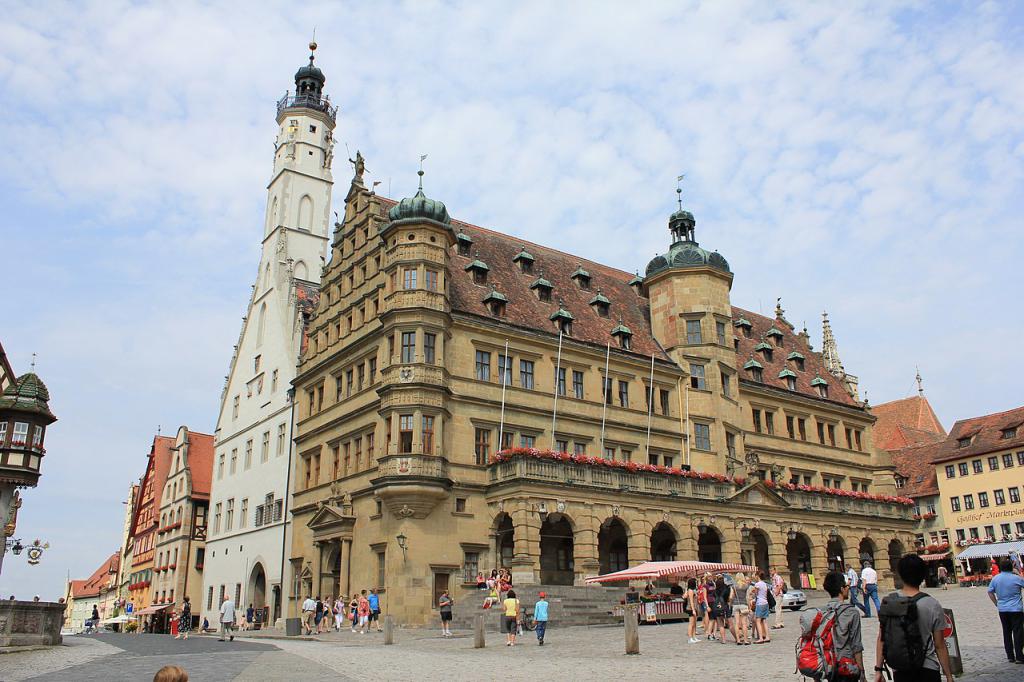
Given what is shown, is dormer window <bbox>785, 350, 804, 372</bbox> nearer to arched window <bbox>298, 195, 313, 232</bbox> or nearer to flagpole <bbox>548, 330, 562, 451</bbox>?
flagpole <bbox>548, 330, 562, 451</bbox>

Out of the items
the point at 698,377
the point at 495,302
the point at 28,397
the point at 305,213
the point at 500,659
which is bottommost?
the point at 500,659

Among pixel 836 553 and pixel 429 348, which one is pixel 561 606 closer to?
pixel 429 348

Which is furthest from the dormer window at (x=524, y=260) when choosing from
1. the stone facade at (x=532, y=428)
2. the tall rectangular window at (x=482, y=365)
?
the tall rectangular window at (x=482, y=365)

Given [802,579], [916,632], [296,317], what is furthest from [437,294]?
[916,632]

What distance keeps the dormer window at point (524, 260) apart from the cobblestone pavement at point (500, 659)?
2429cm

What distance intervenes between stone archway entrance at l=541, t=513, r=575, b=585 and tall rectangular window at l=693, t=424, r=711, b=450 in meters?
10.5

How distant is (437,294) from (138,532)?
5694 centimetres

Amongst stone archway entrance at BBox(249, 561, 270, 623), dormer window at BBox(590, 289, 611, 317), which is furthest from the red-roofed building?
dormer window at BBox(590, 289, 611, 317)

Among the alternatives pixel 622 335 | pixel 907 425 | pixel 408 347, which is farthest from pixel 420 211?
pixel 907 425

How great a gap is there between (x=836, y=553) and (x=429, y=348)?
29.6 meters

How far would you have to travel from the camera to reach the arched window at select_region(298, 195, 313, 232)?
58250 mm

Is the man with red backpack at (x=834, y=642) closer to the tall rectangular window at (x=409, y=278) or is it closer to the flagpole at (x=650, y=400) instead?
the tall rectangular window at (x=409, y=278)

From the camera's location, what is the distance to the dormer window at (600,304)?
50594 millimetres

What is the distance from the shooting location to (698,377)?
5025 centimetres
